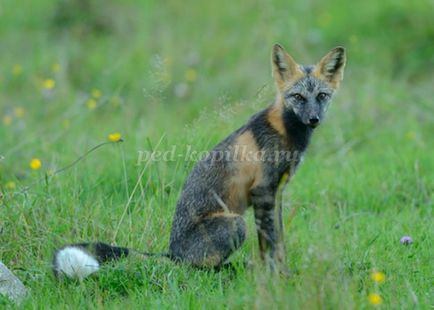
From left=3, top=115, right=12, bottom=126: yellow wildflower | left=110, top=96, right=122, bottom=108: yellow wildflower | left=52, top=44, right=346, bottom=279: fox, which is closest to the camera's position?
left=52, top=44, right=346, bottom=279: fox

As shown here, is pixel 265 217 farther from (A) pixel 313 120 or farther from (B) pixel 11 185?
(B) pixel 11 185

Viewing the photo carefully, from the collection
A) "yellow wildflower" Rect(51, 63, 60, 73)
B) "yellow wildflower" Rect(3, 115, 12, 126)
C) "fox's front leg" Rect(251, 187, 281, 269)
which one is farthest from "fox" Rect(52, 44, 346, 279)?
"yellow wildflower" Rect(51, 63, 60, 73)

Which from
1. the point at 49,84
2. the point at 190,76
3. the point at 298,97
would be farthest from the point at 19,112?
the point at 298,97

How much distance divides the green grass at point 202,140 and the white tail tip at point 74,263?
76mm

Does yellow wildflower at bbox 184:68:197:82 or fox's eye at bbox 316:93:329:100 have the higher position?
fox's eye at bbox 316:93:329:100

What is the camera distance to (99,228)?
240 inches

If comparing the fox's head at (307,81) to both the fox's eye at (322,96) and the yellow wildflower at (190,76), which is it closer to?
the fox's eye at (322,96)

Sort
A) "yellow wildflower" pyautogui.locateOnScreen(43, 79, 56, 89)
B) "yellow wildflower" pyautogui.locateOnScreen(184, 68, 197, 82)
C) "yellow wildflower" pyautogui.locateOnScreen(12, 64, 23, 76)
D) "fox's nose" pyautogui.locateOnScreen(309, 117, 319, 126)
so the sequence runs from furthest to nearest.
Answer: "yellow wildflower" pyautogui.locateOnScreen(12, 64, 23, 76)
"yellow wildflower" pyautogui.locateOnScreen(184, 68, 197, 82)
"yellow wildflower" pyautogui.locateOnScreen(43, 79, 56, 89)
"fox's nose" pyautogui.locateOnScreen(309, 117, 319, 126)

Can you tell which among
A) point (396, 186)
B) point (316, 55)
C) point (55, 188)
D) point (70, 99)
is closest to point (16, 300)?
point (55, 188)

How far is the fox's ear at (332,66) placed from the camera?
6.18m

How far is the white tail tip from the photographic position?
5.30 m

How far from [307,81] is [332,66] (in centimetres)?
28

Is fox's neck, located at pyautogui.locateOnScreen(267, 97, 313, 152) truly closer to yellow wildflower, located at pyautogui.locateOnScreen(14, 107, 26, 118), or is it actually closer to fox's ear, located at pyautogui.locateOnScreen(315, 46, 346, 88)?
fox's ear, located at pyautogui.locateOnScreen(315, 46, 346, 88)

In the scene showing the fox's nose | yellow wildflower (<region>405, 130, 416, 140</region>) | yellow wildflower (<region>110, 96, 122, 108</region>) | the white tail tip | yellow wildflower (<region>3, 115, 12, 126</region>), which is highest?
the fox's nose
